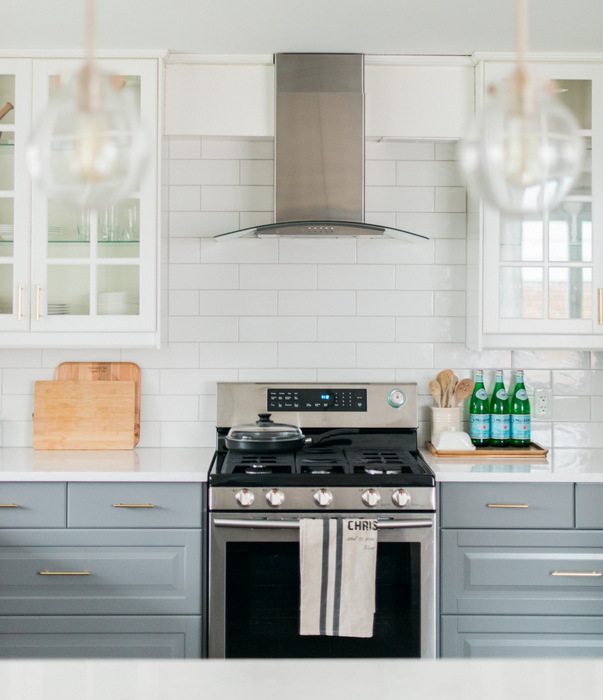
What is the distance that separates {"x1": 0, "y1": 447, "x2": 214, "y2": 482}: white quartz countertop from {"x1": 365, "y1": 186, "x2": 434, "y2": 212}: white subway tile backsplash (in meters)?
1.25

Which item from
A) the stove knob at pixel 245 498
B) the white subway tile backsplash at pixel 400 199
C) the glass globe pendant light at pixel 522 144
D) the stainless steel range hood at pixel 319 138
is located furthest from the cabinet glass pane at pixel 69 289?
the glass globe pendant light at pixel 522 144

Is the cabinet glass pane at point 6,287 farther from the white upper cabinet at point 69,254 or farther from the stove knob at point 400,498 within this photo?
the stove knob at point 400,498

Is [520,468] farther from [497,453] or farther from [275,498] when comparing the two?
[275,498]

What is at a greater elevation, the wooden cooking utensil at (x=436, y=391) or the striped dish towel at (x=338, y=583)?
the wooden cooking utensil at (x=436, y=391)

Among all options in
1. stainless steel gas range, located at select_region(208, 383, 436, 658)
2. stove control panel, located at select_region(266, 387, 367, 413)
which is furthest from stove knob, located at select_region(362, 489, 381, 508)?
stove control panel, located at select_region(266, 387, 367, 413)

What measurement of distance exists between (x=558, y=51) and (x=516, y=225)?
2.24 feet

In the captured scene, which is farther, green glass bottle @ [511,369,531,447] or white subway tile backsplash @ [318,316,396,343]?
white subway tile backsplash @ [318,316,396,343]

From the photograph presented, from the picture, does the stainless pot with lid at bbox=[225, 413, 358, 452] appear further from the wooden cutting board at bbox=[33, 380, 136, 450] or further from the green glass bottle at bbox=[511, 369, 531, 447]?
the green glass bottle at bbox=[511, 369, 531, 447]

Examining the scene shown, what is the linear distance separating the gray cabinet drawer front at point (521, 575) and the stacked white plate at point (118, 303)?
4.64 feet

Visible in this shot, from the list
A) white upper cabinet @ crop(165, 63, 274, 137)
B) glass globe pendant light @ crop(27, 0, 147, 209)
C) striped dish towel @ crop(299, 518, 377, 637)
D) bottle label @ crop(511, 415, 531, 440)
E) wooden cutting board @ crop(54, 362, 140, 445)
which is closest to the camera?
glass globe pendant light @ crop(27, 0, 147, 209)

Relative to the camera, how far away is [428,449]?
Result: 333cm

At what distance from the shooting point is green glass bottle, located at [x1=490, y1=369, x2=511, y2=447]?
10.8 ft

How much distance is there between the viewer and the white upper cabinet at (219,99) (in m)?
3.15

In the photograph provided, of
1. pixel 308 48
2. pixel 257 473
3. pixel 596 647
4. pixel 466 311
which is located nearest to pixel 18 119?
pixel 308 48
